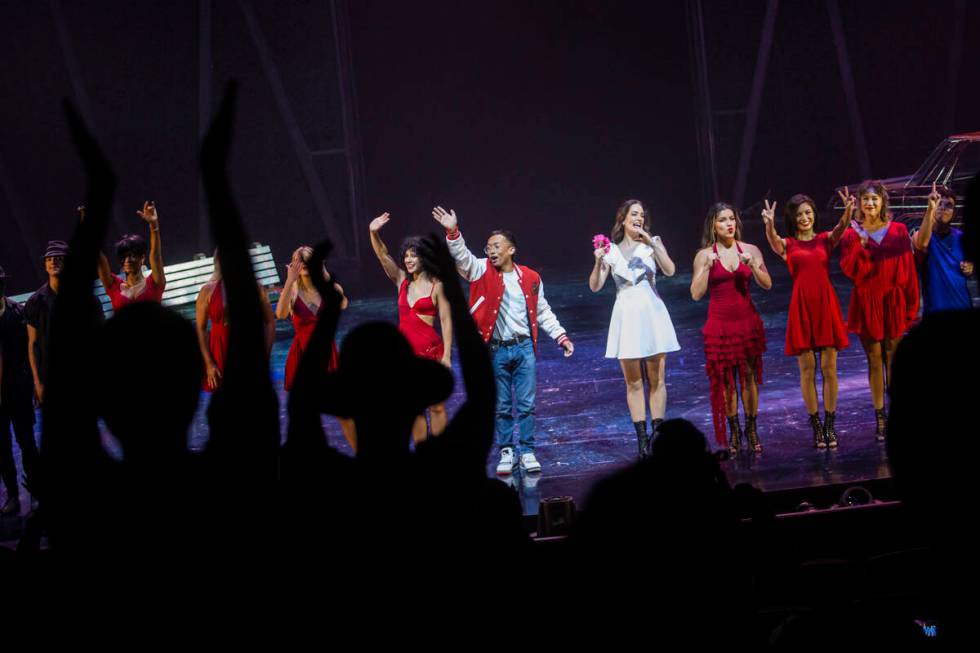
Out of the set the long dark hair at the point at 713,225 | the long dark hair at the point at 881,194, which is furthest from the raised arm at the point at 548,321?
the long dark hair at the point at 881,194

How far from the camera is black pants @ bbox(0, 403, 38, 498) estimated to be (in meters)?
5.70

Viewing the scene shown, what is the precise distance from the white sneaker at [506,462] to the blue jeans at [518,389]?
0.06 meters

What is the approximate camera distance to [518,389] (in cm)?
609

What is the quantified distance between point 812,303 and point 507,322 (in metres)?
1.92

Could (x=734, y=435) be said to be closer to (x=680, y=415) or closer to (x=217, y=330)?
(x=680, y=415)

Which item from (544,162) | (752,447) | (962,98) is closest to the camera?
(752,447)

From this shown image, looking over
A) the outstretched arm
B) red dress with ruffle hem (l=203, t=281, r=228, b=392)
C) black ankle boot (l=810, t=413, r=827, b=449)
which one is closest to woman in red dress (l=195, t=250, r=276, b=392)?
red dress with ruffle hem (l=203, t=281, r=228, b=392)

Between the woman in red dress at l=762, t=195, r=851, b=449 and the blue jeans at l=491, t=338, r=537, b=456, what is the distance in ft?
5.45

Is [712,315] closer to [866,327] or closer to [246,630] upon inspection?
[866,327]

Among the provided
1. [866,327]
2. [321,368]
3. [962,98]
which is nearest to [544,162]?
[962,98]

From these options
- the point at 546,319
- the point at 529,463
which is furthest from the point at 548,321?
the point at 529,463

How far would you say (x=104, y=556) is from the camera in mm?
1561

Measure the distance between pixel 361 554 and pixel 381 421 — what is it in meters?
0.24

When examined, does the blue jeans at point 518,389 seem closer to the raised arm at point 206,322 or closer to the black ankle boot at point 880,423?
the raised arm at point 206,322
